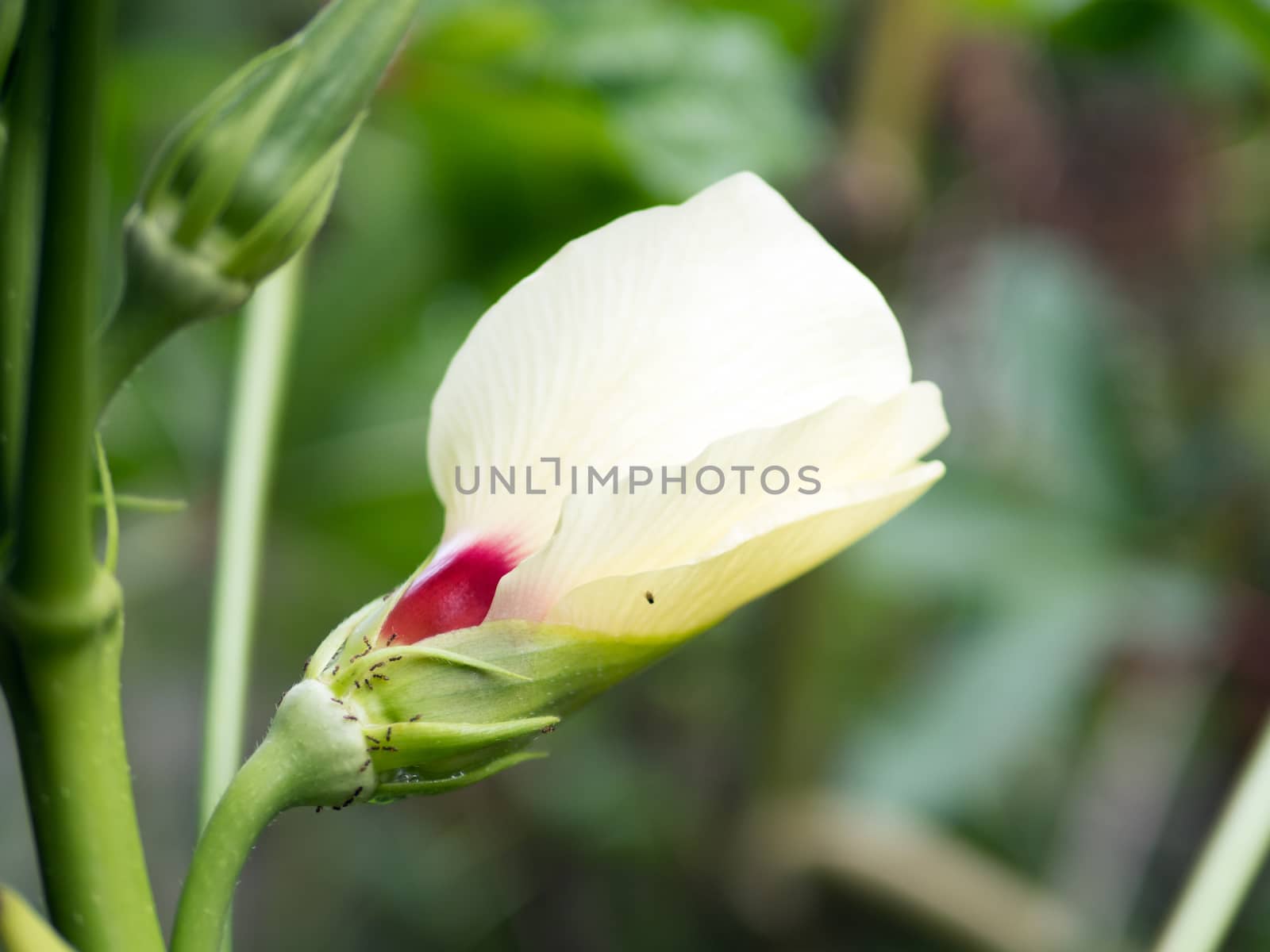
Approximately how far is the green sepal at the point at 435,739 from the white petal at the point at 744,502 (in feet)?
0.08

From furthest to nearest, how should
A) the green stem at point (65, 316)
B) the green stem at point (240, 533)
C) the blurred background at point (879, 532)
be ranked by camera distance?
the blurred background at point (879, 532) → the green stem at point (240, 533) → the green stem at point (65, 316)

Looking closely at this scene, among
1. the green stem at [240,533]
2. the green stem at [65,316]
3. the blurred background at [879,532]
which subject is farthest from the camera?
the blurred background at [879,532]

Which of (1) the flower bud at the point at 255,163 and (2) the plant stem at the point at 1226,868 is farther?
(2) the plant stem at the point at 1226,868

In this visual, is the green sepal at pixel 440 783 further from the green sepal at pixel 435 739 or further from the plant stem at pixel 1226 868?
the plant stem at pixel 1226 868

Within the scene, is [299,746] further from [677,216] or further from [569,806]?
[569,806]

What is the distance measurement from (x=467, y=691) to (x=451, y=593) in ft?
0.10

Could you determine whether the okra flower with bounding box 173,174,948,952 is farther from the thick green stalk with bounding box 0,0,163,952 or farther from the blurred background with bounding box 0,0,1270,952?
the blurred background with bounding box 0,0,1270,952

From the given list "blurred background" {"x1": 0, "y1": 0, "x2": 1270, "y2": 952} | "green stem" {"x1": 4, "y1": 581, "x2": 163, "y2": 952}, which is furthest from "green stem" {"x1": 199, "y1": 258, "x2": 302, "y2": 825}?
"blurred background" {"x1": 0, "y1": 0, "x2": 1270, "y2": 952}

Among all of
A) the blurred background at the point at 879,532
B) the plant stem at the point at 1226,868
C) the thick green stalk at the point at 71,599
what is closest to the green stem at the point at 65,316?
the thick green stalk at the point at 71,599

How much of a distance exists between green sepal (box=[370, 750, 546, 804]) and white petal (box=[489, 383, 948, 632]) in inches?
1.2

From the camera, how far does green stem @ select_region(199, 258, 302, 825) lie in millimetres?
377

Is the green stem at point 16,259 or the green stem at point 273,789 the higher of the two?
the green stem at point 16,259

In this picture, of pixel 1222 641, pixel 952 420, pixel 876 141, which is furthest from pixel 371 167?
pixel 1222 641

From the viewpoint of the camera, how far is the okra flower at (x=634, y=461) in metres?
0.24
